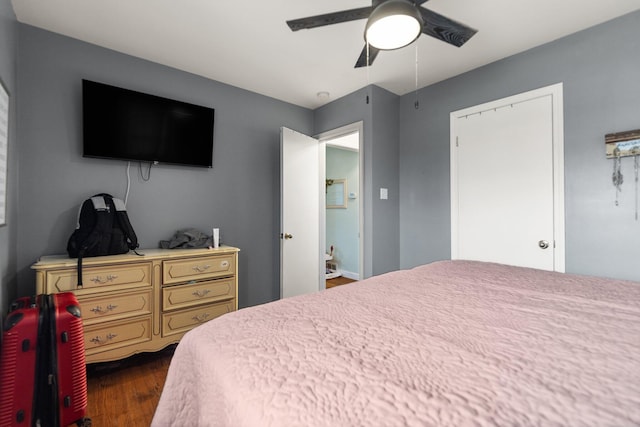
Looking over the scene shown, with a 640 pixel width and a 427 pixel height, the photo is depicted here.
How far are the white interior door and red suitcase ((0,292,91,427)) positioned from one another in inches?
69.3

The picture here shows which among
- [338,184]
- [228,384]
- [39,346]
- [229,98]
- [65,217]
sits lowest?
[39,346]

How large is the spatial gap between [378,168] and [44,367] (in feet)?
9.47

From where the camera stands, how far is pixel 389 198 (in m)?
3.12

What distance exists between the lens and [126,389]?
188 cm

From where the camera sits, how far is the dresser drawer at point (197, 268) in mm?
2201

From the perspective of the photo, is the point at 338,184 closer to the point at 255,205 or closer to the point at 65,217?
the point at 255,205

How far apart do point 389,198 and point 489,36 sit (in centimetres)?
164

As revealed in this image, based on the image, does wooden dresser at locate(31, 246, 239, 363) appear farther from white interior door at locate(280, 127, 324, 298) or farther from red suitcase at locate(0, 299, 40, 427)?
white interior door at locate(280, 127, 324, 298)

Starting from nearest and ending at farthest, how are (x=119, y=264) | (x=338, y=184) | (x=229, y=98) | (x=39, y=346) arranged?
(x=39, y=346) < (x=119, y=264) < (x=229, y=98) < (x=338, y=184)

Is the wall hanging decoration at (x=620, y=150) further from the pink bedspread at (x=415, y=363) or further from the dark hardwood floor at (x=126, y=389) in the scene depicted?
the dark hardwood floor at (x=126, y=389)

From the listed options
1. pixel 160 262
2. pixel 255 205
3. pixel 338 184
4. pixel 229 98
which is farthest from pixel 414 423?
pixel 338 184

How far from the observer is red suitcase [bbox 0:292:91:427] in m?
1.35

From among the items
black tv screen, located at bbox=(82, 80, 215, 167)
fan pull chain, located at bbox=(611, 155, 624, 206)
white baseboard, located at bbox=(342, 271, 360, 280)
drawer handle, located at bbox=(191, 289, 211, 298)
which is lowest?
white baseboard, located at bbox=(342, 271, 360, 280)

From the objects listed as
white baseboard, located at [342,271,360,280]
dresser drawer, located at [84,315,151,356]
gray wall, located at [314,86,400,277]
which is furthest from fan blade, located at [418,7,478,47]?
white baseboard, located at [342,271,360,280]
